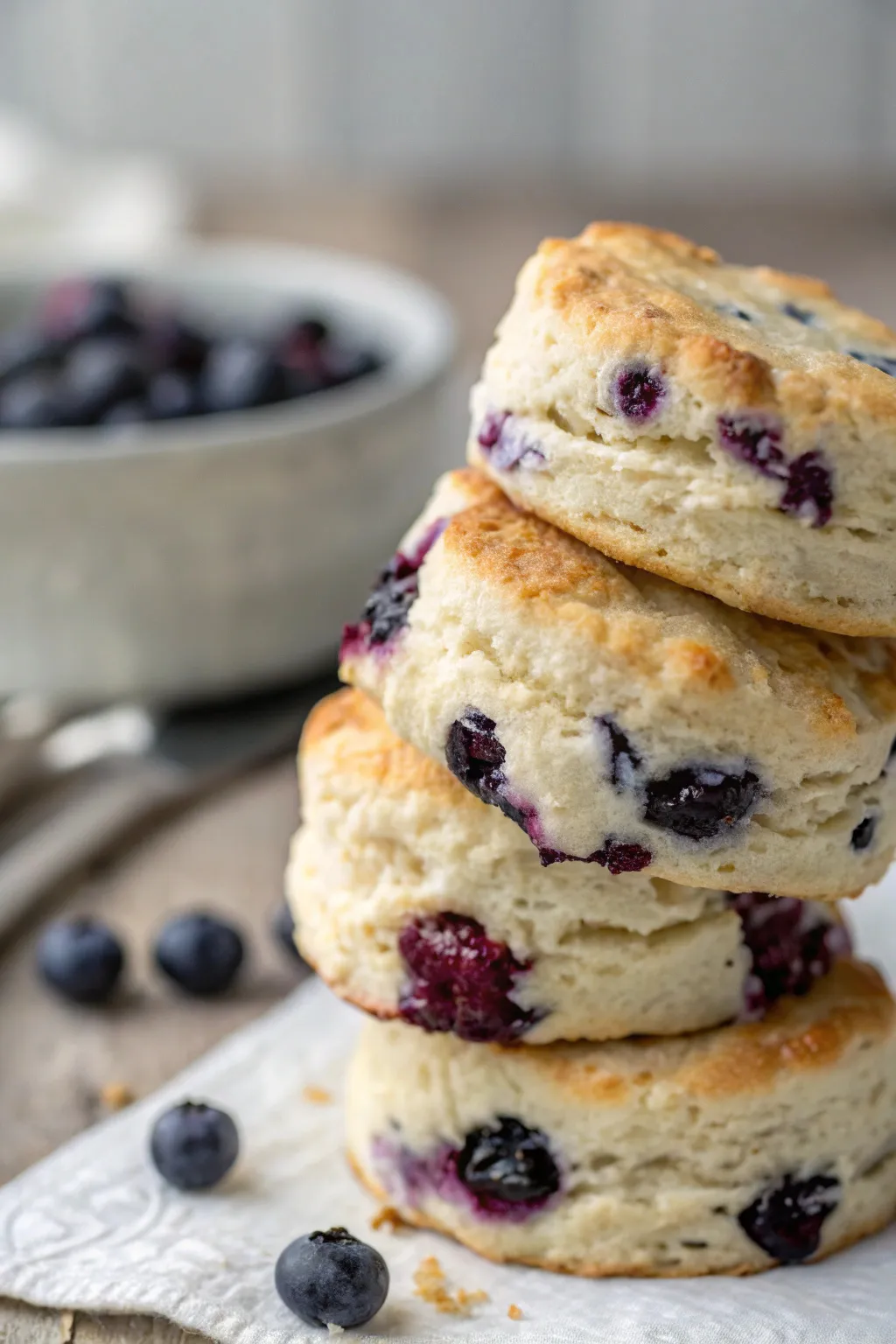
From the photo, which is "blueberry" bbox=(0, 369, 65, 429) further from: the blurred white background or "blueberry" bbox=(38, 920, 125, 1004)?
the blurred white background

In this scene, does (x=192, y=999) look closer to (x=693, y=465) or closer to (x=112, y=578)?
(x=112, y=578)

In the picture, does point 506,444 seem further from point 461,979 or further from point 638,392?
point 461,979

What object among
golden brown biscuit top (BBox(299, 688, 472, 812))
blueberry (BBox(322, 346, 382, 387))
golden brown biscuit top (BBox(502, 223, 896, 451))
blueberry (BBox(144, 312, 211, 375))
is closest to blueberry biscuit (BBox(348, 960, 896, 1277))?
golden brown biscuit top (BBox(299, 688, 472, 812))

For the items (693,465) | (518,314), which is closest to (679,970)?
(693,465)

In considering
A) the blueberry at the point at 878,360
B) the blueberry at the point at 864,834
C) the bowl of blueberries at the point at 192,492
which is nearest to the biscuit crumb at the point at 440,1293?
the blueberry at the point at 864,834

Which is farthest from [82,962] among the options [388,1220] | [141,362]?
[141,362]

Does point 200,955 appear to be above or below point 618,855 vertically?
below
